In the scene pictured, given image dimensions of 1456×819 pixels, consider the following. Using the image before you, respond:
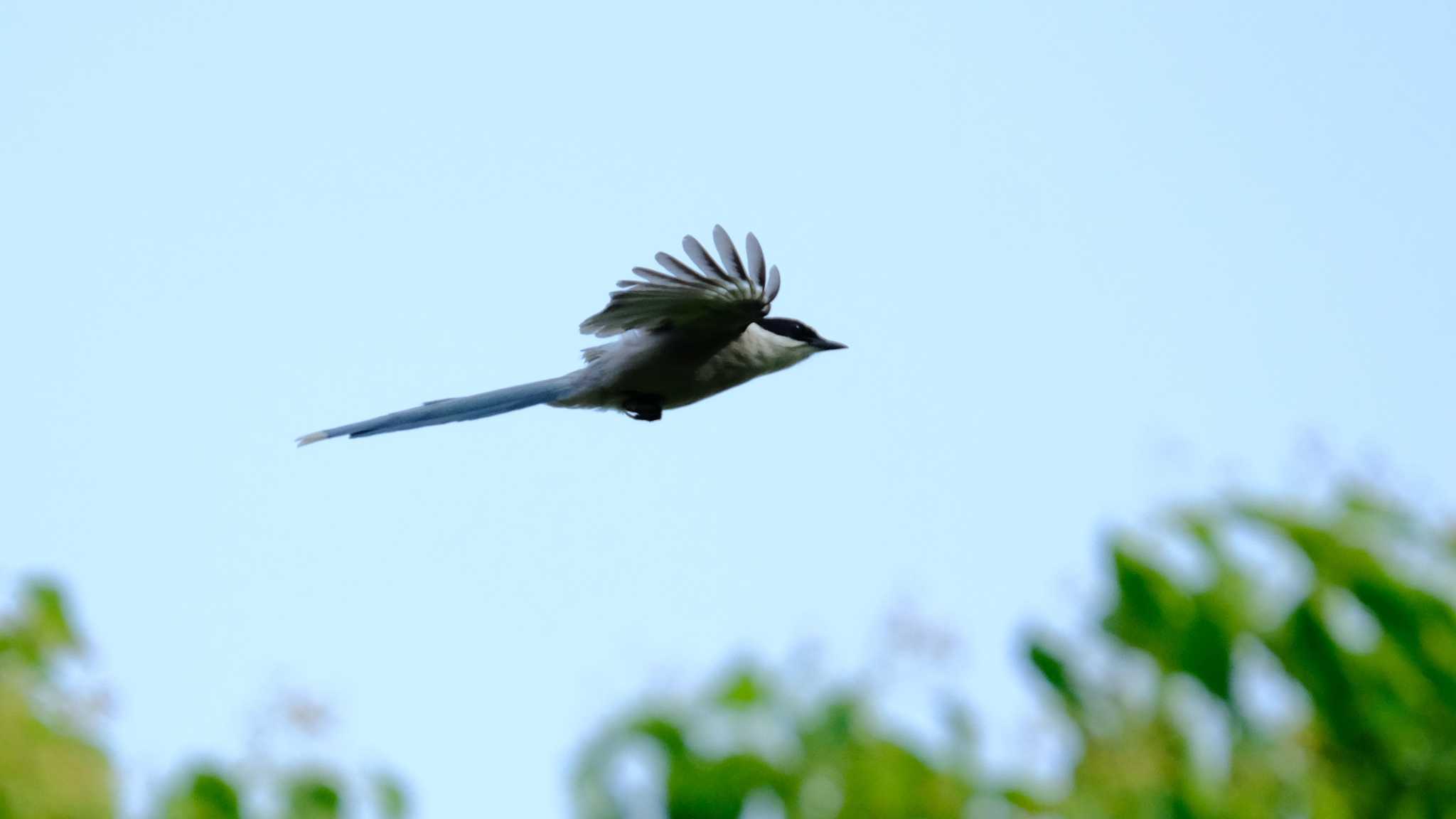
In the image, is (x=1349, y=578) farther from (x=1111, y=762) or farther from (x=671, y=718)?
(x=671, y=718)

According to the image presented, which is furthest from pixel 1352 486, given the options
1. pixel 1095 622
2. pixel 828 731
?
pixel 828 731

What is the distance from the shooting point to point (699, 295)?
4.53 m

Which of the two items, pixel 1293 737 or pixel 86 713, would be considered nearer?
pixel 1293 737

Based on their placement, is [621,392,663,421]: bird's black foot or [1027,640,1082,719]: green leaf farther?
[621,392,663,421]: bird's black foot

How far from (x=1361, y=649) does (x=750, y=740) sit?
0.80 m

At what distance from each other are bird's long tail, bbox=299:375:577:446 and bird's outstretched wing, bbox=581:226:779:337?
0.24 metres

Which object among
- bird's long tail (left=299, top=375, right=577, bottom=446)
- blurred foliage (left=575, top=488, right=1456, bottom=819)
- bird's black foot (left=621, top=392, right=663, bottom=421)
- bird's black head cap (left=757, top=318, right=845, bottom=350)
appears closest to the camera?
blurred foliage (left=575, top=488, right=1456, bottom=819)

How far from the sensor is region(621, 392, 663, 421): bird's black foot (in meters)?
4.70

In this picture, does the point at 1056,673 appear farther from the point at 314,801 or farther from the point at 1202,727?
the point at 314,801

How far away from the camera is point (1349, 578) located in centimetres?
195

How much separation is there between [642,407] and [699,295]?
1.32 feet

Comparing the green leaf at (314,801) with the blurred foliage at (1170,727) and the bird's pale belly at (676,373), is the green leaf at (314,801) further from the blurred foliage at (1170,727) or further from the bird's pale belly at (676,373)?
the bird's pale belly at (676,373)

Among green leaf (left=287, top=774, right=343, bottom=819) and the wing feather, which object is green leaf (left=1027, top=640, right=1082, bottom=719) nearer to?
green leaf (left=287, top=774, right=343, bottom=819)

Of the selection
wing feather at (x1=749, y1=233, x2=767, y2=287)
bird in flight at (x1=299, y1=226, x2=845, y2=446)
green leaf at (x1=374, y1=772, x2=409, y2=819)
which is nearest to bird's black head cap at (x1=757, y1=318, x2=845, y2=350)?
bird in flight at (x1=299, y1=226, x2=845, y2=446)
